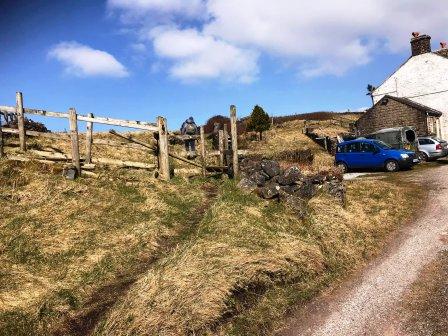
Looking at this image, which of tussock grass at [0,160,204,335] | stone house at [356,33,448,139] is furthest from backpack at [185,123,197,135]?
stone house at [356,33,448,139]

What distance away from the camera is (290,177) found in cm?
1139

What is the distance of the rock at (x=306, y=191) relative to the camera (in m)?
11.3

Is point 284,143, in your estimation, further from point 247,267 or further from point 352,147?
point 247,267

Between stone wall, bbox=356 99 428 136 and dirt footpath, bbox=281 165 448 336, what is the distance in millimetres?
22929

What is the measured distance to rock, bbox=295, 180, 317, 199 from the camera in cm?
1127

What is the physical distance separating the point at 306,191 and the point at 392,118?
80.3 ft

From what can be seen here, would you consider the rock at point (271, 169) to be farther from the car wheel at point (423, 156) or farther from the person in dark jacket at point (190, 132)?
the car wheel at point (423, 156)

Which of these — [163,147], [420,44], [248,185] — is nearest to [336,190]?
[248,185]

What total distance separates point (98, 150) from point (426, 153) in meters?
19.5

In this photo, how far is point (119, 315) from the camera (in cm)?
565

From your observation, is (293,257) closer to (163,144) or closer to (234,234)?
(234,234)

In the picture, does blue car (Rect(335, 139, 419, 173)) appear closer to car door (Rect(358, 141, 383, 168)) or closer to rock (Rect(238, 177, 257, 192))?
car door (Rect(358, 141, 383, 168))

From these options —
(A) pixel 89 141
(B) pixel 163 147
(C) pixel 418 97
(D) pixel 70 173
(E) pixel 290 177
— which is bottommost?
(E) pixel 290 177

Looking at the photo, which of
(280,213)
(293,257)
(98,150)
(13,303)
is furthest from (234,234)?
(98,150)
